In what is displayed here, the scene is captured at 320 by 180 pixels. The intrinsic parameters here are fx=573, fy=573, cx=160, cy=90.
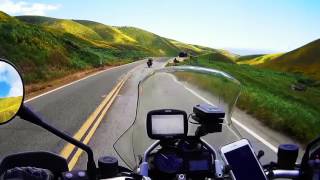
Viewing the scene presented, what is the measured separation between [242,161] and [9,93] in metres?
1.23

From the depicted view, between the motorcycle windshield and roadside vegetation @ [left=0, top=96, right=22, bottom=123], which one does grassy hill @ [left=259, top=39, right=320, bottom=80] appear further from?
roadside vegetation @ [left=0, top=96, right=22, bottom=123]

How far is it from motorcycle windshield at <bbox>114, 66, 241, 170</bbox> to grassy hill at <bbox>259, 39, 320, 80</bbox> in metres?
98.0

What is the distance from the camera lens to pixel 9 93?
8.93ft

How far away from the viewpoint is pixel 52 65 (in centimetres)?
5122

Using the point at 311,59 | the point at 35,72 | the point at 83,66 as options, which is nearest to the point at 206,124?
the point at 35,72

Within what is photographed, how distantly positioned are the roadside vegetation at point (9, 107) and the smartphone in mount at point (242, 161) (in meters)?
1.08

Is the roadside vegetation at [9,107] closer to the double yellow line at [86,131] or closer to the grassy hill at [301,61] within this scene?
the double yellow line at [86,131]

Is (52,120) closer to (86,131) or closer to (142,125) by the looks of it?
(86,131)

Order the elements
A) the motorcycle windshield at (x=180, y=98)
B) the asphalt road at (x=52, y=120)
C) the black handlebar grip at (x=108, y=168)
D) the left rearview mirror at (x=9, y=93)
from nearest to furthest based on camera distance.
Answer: the left rearview mirror at (x=9, y=93) < the black handlebar grip at (x=108, y=168) < the motorcycle windshield at (x=180, y=98) < the asphalt road at (x=52, y=120)

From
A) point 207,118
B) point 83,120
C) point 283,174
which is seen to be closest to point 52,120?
point 83,120

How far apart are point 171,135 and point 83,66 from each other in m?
56.7

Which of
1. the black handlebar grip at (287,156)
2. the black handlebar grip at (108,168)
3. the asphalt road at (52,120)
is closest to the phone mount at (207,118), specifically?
the black handlebar grip at (287,156)

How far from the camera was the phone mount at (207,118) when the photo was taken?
327 centimetres

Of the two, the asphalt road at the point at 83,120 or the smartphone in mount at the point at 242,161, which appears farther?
the asphalt road at the point at 83,120
